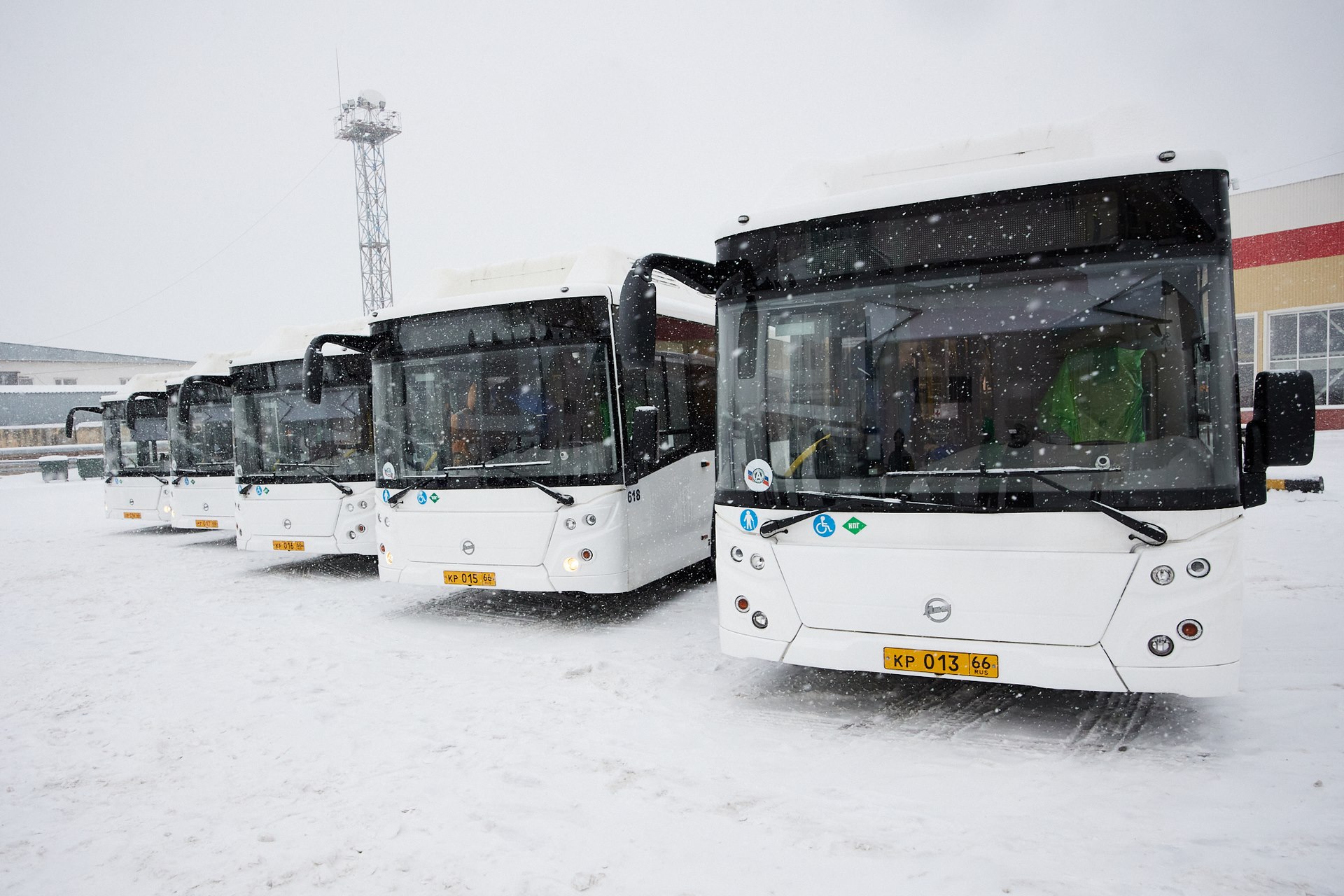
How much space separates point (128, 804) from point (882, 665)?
3.99 m

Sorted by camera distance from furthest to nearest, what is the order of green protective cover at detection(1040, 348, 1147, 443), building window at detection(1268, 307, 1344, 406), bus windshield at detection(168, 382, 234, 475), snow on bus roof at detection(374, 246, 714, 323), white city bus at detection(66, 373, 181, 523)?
building window at detection(1268, 307, 1344, 406) → white city bus at detection(66, 373, 181, 523) → bus windshield at detection(168, 382, 234, 475) → snow on bus roof at detection(374, 246, 714, 323) → green protective cover at detection(1040, 348, 1147, 443)

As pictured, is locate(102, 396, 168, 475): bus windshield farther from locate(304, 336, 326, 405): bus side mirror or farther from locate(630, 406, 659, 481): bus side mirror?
locate(630, 406, 659, 481): bus side mirror

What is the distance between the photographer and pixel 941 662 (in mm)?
4402

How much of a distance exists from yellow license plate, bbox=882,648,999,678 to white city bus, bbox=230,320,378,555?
23.6 feet

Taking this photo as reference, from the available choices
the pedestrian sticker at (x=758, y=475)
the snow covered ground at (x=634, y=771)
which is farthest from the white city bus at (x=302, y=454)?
the pedestrian sticker at (x=758, y=475)

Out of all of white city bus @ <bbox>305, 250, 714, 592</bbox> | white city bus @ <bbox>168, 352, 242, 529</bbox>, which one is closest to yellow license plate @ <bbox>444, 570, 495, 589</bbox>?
white city bus @ <bbox>305, 250, 714, 592</bbox>

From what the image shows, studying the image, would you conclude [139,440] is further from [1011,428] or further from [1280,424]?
[1280,424]

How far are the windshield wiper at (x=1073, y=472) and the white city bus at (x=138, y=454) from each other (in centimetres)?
1436

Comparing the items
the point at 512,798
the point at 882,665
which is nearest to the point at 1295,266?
the point at 882,665

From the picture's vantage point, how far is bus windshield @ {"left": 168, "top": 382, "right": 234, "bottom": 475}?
42.9 ft

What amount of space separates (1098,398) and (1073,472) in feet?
1.28

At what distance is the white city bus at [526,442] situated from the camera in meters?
7.05

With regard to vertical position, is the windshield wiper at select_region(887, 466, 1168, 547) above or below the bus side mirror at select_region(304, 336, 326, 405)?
below

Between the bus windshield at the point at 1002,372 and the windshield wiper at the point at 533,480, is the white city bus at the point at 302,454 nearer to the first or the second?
the windshield wiper at the point at 533,480
